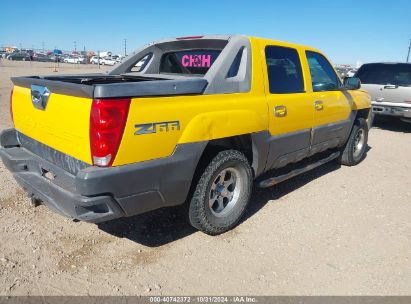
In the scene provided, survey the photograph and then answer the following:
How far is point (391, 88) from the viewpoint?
8930 millimetres

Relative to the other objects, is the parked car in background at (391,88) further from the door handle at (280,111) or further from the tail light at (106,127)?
the tail light at (106,127)

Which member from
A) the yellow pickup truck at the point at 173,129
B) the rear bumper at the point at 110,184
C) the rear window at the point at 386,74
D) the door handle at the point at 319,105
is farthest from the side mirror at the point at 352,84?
the rear window at the point at 386,74

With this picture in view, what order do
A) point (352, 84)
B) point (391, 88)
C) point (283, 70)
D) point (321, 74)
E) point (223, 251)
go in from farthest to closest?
point (391, 88) < point (352, 84) < point (321, 74) < point (283, 70) < point (223, 251)

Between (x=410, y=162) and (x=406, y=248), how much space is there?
3.73 meters

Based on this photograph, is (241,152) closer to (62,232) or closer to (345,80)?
(62,232)

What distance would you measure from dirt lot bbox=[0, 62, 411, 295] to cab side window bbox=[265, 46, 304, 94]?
4.60ft

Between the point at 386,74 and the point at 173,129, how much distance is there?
832 cm

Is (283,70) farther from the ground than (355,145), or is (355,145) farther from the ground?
(283,70)

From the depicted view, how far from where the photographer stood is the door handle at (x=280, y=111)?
3829mm

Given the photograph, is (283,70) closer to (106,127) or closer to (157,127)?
(157,127)

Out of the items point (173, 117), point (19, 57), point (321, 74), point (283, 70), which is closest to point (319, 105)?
point (321, 74)

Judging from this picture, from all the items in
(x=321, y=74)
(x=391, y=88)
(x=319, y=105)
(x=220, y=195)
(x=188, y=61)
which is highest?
(x=188, y=61)

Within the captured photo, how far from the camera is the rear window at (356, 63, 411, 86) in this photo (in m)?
8.96

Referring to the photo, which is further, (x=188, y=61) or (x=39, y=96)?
→ (x=188, y=61)
